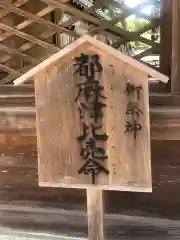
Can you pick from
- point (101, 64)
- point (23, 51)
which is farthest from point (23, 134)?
point (101, 64)

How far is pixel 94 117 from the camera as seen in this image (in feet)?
7.50

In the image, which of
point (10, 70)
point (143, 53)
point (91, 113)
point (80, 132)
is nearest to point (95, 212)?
point (80, 132)

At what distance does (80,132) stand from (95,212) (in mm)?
474

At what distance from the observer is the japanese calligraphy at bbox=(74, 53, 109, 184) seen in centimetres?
226

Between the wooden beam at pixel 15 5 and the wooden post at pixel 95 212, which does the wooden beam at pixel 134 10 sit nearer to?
the wooden beam at pixel 15 5

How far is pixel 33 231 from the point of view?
3176mm

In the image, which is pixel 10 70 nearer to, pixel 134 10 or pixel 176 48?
pixel 134 10

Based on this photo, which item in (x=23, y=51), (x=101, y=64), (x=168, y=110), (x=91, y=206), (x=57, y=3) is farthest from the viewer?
(x=23, y=51)

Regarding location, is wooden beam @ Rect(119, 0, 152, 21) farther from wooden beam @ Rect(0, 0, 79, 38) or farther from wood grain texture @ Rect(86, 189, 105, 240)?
wood grain texture @ Rect(86, 189, 105, 240)

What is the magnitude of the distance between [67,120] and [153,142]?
67 centimetres

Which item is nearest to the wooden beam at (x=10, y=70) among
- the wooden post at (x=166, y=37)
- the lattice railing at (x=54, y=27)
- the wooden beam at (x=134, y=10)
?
the lattice railing at (x=54, y=27)

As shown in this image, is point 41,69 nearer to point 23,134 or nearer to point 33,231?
point 23,134

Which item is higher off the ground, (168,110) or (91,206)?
(168,110)

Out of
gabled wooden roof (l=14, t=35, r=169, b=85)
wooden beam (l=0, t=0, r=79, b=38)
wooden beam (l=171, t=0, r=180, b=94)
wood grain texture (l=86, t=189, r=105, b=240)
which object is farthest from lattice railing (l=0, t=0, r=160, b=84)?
wood grain texture (l=86, t=189, r=105, b=240)
